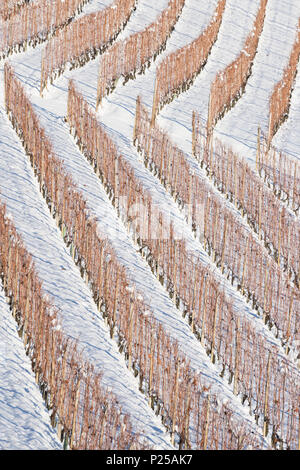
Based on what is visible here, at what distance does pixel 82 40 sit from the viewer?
574 inches

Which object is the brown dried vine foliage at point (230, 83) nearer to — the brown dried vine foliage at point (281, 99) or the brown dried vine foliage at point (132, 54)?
the brown dried vine foliage at point (281, 99)

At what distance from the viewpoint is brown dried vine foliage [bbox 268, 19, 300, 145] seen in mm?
12464

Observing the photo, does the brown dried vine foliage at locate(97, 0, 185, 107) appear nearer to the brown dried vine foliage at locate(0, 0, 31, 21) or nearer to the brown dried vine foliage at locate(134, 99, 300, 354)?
the brown dried vine foliage at locate(134, 99, 300, 354)

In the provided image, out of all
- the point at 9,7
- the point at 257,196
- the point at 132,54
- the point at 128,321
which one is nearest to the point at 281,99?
the point at 132,54

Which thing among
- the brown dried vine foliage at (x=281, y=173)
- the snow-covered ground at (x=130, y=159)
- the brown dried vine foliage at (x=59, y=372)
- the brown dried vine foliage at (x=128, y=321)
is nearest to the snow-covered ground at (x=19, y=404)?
the brown dried vine foliage at (x=59, y=372)

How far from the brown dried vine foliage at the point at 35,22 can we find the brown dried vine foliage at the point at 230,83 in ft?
11.0

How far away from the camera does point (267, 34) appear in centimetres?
1730

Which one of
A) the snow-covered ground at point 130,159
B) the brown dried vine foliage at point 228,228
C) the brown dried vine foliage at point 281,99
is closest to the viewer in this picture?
the snow-covered ground at point 130,159

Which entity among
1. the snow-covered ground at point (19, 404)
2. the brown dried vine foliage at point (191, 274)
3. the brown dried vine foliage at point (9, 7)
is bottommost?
the snow-covered ground at point (19, 404)

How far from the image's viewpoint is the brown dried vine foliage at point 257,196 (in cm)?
937

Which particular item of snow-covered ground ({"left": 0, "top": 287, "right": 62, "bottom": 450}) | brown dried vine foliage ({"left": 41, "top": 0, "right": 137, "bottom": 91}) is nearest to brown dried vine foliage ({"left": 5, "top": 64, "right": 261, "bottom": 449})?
snow-covered ground ({"left": 0, "top": 287, "right": 62, "bottom": 450})

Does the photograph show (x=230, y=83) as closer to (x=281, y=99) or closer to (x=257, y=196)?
(x=281, y=99)

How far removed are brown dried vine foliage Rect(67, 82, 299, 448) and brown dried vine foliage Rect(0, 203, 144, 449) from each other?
1249mm

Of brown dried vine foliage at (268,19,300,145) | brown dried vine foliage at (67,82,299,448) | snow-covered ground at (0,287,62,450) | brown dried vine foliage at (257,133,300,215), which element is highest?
brown dried vine foliage at (268,19,300,145)
